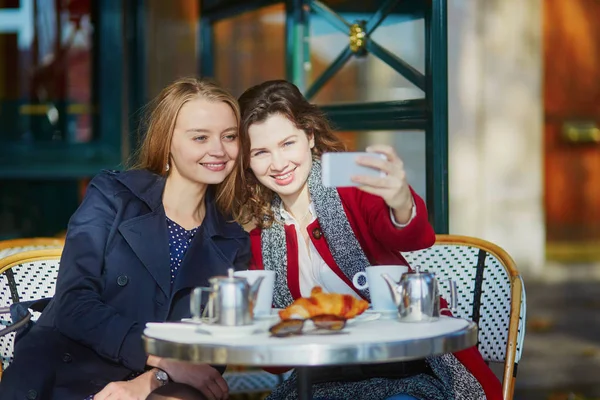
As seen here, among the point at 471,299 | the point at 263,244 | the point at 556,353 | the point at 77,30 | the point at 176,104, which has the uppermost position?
the point at 77,30

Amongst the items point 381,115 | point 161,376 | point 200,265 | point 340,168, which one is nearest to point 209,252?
point 200,265

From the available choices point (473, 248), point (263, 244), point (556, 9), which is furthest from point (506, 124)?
point (556, 9)

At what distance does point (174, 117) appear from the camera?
10.7ft

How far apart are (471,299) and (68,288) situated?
128cm

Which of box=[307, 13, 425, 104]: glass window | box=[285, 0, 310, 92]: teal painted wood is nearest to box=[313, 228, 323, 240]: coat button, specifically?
box=[307, 13, 425, 104]: glass window

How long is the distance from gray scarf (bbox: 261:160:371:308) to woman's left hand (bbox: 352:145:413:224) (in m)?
0.39

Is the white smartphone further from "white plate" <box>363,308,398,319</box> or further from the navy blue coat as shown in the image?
the navy blue coat

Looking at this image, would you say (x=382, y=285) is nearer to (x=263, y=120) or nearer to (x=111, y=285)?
(x=263, y=120)

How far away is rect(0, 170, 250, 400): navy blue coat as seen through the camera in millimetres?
2967

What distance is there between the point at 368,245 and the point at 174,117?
0.71m

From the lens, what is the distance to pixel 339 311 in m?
Result: 2.46

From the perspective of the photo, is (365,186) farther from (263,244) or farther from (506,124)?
(506,124)

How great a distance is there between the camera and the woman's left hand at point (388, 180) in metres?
2.52

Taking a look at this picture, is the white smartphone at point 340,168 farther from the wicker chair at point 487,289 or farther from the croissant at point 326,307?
the wicker chair at point 487,289
